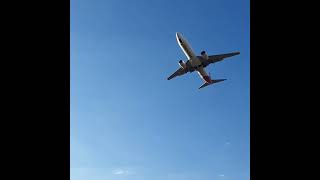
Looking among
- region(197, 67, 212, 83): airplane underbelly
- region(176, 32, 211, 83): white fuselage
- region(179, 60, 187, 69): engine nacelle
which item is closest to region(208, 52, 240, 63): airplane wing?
region(176, 32, 211, 83): white fuselage

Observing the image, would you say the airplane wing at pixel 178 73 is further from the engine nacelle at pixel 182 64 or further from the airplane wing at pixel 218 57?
the airplane wing at pixel 218 57

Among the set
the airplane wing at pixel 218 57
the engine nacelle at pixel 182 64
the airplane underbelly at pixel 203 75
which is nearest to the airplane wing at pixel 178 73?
the engine nacelle at pixel 182 64

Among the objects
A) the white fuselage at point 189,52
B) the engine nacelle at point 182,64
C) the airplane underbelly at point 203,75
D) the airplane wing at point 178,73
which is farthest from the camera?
the airplane underbelly at point 203,75

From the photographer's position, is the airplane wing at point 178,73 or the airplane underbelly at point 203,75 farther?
Result: the airplane underbelly at point 203,75

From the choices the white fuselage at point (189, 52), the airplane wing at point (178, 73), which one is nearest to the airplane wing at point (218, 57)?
the white fuselage at point (189, 52)

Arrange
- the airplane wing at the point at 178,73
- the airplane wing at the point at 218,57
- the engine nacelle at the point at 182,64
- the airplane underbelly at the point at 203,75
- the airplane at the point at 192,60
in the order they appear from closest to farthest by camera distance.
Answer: the airplane wing at the point at 218,57, the airplane at the point at 192,60, the engine nacelle at the point at 182,64, the airplane wing at the point at 178,73, the airplane underbelly at the point at 203,75

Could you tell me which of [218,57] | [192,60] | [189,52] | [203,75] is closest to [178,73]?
[192,60]

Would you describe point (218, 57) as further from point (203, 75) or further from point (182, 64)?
point (203, 75)

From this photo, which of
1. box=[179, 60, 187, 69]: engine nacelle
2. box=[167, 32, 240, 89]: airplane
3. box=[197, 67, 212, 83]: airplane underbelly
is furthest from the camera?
box=[197, 67, 212, 83]: airplane underbelly

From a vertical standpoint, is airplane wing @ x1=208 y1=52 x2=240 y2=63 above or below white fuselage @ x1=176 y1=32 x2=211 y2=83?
below

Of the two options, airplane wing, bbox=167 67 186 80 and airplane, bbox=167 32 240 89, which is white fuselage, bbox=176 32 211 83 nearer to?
airplane, bbox=167 32 240 89

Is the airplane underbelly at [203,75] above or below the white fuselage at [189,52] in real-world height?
below
